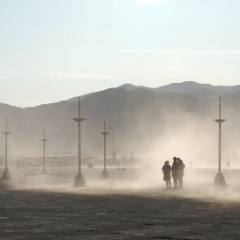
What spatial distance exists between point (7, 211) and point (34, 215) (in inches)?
76.2

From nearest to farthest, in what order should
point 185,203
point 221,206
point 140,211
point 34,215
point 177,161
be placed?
point 34,215 → point 140,211 → point 221,206 → point 185,203 → point 177,161

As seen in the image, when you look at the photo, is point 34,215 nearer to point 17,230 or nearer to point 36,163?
point 17,230

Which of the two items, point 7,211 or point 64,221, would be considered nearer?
point 64,221

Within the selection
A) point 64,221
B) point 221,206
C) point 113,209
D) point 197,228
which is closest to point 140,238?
point 197,228

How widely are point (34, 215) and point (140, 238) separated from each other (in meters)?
6.62

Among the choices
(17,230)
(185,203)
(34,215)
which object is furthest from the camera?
(185,203)

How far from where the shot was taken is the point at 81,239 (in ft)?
49.3

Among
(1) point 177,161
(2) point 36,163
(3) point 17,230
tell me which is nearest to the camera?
(3) point 17,230

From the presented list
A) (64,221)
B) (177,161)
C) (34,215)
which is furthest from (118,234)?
(177,161)

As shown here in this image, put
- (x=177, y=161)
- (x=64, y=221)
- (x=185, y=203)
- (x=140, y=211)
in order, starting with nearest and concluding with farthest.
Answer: (x=64, y=221), (x=140, y=211), (x=185, y=203), (x=177, y=161)

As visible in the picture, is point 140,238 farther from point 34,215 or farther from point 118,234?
point 34,215

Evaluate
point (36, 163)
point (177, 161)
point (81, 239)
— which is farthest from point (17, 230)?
point (36, 163)

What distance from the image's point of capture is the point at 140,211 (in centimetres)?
2244

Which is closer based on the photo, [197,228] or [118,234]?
[118,234]
